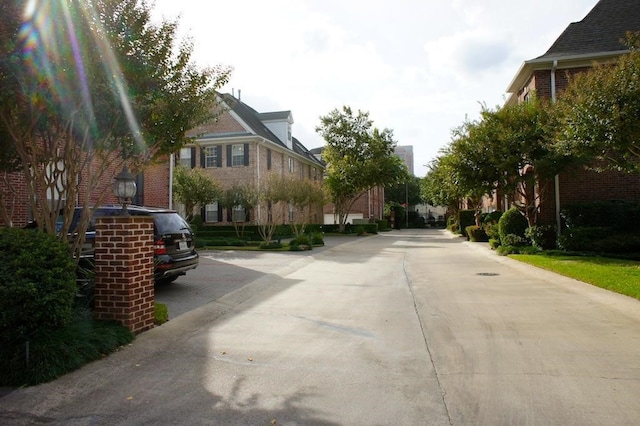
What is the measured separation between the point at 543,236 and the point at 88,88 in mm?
15729

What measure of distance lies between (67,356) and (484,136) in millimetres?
15145

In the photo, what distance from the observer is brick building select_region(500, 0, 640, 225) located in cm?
1684

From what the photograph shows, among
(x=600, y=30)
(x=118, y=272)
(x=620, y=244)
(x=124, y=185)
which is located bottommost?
(x=620, y=244)

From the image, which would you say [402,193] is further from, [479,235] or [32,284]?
[32,284]

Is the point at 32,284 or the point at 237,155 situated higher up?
the point at 237,155

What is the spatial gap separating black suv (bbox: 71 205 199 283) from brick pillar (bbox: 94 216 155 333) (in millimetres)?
2342

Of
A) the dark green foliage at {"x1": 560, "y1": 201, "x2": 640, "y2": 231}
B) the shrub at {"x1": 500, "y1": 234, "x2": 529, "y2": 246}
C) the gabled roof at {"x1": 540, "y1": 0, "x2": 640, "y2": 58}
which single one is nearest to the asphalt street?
the dark green foliage at {"x1": 560, "y1": 201, "x2": 640, "y2": 231}

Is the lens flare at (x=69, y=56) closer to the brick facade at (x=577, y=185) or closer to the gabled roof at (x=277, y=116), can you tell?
the brick facade at (x=577, y=185)

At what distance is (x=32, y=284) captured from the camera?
3945 mm

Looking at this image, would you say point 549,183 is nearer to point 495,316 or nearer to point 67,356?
point 495,316

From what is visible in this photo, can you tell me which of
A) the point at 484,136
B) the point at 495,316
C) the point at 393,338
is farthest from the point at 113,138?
the point at 484,136

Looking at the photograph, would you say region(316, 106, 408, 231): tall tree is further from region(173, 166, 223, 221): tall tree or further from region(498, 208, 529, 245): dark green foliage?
region(498, 208, 529, 245): dark green foliage

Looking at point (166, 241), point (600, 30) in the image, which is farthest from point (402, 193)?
point (166, 241)

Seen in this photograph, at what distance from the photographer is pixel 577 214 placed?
1617 centimetres
